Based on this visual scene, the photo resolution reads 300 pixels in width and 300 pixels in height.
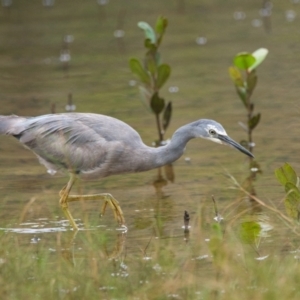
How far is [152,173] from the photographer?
8758mm

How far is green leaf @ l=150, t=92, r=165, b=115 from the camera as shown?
9.02 meters

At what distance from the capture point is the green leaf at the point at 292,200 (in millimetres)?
5986

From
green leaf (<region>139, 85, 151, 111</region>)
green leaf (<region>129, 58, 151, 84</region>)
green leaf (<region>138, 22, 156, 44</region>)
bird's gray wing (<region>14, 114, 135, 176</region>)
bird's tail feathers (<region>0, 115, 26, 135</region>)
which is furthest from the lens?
green leaf (<region>139, 85, 151, 111</region>)

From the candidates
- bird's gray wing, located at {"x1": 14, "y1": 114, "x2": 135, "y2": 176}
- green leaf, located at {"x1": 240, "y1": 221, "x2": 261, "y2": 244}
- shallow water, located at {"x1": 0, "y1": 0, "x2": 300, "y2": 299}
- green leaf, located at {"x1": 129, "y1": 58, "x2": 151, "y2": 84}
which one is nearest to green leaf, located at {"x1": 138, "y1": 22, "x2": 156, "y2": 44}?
green leaf, located at {"x1": 129, "y1": 58, "x2": 151, "y2": 84}

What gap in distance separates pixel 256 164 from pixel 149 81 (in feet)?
4.58

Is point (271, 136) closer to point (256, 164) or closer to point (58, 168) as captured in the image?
point (256, 164)

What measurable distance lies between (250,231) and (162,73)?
2.88 metres

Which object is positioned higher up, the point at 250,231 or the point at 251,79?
the point at 251,79

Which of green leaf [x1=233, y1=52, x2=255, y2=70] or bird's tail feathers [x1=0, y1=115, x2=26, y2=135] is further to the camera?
green leaf [x1=233, y1=52, x2=255, y2=70]

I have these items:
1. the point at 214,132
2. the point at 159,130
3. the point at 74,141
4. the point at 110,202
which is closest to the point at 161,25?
the point at 159,130

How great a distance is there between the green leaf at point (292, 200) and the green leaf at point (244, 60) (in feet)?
8.78

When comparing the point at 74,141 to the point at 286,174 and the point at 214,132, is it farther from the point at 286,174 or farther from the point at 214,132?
the point at 286,174

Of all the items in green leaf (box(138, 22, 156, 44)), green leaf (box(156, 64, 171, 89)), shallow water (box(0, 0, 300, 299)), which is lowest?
shallow water (box(0, 0, 300, 299))

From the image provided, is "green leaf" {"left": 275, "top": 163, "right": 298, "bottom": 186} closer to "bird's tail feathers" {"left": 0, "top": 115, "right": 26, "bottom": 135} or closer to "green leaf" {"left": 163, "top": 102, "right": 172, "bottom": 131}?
"bird's tail feathers" {"left": 0, "top": 115, "right": 26, "bottom": 135}
